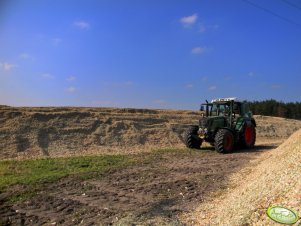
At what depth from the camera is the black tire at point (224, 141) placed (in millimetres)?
18125

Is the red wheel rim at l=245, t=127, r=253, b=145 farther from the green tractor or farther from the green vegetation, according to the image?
the green vegetation

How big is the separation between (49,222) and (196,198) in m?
3.04

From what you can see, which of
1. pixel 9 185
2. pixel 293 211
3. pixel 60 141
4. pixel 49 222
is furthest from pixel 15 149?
pixel 293 211

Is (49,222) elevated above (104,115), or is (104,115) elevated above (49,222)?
(104,115)

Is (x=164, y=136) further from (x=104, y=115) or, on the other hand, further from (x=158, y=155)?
(x=158, y=155)

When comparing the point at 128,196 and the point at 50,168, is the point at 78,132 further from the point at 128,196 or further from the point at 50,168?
the point at 128,196

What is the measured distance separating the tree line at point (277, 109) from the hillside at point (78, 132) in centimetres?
3390

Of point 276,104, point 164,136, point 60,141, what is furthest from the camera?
point 276,104

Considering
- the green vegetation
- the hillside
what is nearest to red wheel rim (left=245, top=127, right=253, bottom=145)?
the green vegetation

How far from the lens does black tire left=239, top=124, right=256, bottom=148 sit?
19.9 meters

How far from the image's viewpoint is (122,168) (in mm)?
13617

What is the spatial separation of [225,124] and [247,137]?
1.39 meters

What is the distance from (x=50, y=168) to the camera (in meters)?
14.0

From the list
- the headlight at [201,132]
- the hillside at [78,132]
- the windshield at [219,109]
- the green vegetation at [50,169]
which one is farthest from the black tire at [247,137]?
the hillside at [78,132]
